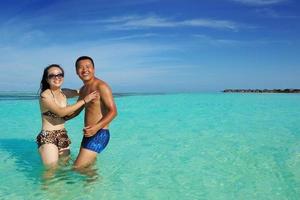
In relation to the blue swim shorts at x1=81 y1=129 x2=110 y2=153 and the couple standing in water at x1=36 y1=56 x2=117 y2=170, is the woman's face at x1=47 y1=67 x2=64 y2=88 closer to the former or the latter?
the couple standing in water at x1=36 y1=56 x2=117 y2=170

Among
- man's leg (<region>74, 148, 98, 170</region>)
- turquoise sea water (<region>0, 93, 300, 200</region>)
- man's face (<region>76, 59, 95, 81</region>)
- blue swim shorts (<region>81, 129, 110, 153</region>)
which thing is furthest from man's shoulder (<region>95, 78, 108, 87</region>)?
turquoise sea water (<region>0, 93, 300, 200</region>)

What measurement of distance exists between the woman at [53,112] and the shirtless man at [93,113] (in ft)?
0.57

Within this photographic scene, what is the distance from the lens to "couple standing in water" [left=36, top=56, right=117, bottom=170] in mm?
5516

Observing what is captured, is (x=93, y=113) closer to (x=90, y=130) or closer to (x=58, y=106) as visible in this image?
(x=90, y=130)

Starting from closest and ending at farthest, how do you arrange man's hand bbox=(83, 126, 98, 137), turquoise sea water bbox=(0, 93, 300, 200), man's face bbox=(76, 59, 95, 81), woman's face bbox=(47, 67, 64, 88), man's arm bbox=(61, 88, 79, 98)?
turquoise sea water bbox=(0, 93, 300, 200)
man's hand bbox=(83, 126, 98, 137)
man's face bbox=(76, 59, 95, 81)
woman's face bbox=(47, 67, 64, 88)
man's arm bbox=(61, 88, 79, 98)

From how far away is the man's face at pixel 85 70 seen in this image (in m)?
5.55

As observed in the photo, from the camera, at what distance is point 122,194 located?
5199mm

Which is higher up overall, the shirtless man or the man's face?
the man's face

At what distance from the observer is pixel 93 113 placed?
18.7 feet

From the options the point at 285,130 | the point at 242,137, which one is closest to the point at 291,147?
the point at 242,137

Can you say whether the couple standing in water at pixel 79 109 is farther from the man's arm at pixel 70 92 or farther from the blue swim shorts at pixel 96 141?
the man's arm at pixel 70 92

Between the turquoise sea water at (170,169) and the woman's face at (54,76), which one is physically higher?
the woman's face at (54,76)

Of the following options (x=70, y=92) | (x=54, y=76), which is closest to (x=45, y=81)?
(x=54, y=76)

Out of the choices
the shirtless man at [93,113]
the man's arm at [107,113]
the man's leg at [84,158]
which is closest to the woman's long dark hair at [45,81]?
the shirtless man at [93,113]
